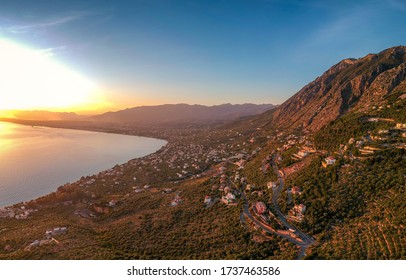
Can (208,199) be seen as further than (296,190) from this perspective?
Yes

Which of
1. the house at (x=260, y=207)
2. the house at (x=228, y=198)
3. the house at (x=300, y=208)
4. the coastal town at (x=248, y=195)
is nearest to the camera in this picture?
the coastal town at (x=248, y=195)

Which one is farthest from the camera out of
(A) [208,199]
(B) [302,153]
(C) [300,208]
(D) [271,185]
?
(B) [302,153]

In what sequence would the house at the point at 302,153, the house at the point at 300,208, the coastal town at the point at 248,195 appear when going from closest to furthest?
the coastal town at the point at 248,195, the house at the point at 300,208, the house at the point at 302,153

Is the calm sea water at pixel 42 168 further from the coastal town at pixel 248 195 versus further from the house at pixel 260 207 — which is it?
the house at pixel 260 207

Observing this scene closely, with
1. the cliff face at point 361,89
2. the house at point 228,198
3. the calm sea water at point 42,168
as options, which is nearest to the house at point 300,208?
the house at point 228,198

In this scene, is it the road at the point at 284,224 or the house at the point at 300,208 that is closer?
the road at the point at 284,224

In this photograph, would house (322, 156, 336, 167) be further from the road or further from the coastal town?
the road

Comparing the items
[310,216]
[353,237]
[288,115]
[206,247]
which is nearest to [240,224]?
[206,247]

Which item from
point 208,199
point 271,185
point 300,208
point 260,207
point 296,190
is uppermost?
point 296,190

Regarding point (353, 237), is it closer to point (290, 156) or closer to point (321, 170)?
point (321, 170)

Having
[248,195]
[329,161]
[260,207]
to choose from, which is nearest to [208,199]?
[248,195]

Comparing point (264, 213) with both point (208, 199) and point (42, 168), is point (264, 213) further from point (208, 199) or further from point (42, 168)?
point (42, 168)

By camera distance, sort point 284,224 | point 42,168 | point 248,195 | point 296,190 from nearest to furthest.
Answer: point 284,224 → point 296,190 → point 248,195 → point 42,168
